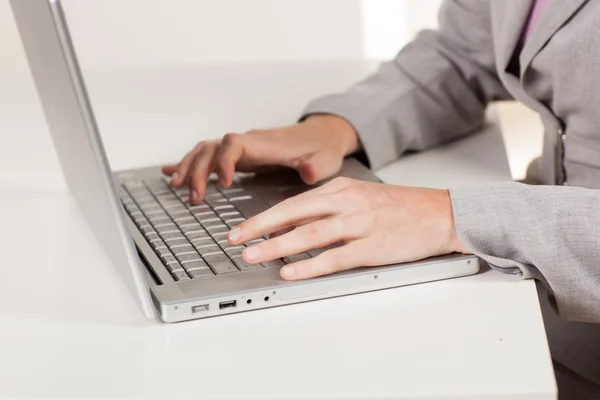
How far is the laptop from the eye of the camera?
0.71 m

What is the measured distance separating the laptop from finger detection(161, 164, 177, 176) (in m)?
0.11

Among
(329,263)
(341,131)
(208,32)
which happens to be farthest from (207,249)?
(208,32)

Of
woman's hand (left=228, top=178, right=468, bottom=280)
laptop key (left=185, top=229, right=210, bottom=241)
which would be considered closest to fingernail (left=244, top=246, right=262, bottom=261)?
woman's hand (left=228, top=178, right=468, bottom=280)

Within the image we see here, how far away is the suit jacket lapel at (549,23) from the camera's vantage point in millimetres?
981

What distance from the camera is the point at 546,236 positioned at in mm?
822

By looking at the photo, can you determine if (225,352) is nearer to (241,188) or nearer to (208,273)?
(208,273)

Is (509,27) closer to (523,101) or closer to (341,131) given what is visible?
(523,101)

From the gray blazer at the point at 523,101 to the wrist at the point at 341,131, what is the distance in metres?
0.01

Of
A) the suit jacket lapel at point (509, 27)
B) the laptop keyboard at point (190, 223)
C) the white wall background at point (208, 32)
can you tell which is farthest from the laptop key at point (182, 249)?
the white wall background at point (208, 32)

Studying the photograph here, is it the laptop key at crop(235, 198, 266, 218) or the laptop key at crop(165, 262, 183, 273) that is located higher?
the laptop key at crop(165, 262, 183, 273)

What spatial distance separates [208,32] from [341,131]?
63 centimetres

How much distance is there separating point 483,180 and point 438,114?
174 mm

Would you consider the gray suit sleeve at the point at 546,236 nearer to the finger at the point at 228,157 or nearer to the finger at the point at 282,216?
the finger at the point at 282,216

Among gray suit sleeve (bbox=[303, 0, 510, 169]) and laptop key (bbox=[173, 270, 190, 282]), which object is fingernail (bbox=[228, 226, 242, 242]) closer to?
laptop key (bbox=[173, 270, 190, 282])
